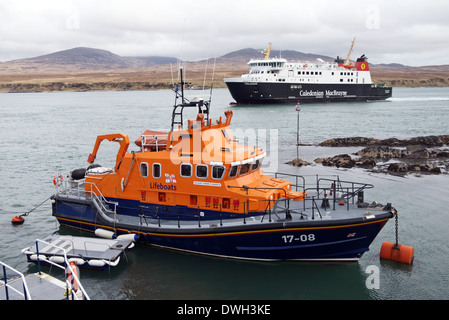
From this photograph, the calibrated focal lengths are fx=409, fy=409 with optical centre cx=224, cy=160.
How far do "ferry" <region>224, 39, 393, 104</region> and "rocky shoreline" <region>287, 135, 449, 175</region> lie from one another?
118 ft

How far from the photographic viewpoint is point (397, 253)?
12.4 metres

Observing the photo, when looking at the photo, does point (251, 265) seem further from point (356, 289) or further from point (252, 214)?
point (356, 289)

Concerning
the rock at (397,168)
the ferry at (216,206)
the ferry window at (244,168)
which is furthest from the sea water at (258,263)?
the ferry window at (244,168)

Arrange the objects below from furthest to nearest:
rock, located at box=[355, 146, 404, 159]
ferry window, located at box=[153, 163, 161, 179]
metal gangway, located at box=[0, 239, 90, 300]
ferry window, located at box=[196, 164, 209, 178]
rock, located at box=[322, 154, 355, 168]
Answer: rock, located at box=[355, 146, 404, 159]
rock, located at box=[322, 154, 355, 168]
ferry window, located at box=[153, 163, 161, 179]
ferry window, located at box=[196, 164, 209, 178]
metal gangway, located at box=[0, 239, 90, 300]

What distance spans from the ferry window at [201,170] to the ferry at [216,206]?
0.10ft

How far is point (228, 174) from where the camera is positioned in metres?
11.8

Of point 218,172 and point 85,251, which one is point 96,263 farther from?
point 218,172

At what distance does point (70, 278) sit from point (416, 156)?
25094 mm

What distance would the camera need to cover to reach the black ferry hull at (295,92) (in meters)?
68.1

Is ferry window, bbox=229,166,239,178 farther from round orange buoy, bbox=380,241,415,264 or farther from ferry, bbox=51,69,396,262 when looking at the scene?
round orange buoy, bbox=380,241,415,264

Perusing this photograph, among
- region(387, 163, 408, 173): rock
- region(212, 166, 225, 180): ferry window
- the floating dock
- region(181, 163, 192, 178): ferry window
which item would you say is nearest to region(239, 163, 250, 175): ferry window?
region(212, 166, 225, 180): ferry window

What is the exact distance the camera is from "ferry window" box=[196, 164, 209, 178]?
12.0m

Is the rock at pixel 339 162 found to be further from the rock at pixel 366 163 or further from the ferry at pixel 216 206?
the ferry at pixel 216 206

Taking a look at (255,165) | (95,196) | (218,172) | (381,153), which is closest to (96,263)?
(95,196)
